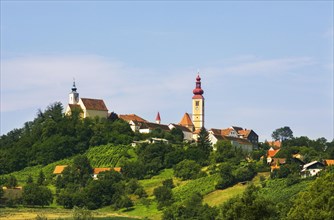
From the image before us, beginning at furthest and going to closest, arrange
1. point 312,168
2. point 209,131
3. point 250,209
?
point 209,131 < point 312,168 < point 250,209

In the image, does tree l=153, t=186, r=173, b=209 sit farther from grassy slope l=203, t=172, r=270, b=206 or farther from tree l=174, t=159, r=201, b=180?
tree l=174, t=159, r=201, b=180

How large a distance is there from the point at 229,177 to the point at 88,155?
30.9 metres

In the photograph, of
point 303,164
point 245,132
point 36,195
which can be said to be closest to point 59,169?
point 36,195

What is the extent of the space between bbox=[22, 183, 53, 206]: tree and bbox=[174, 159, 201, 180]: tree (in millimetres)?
18129

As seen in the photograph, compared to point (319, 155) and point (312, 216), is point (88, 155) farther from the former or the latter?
point (312, 216)

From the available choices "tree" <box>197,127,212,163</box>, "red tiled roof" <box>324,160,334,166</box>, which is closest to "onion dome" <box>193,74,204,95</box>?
"tree" <box>197,127,212,163</box>

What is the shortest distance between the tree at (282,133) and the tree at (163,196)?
74601 millimetres

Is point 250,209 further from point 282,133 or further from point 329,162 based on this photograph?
point 282,133

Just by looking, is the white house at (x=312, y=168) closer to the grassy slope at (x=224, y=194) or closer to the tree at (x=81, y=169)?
the grassy slope at (x=224, y=194)

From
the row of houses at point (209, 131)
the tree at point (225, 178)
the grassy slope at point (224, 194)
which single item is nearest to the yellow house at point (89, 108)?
the row of houses at point (209, 131)

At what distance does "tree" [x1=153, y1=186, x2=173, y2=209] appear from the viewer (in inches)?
3779

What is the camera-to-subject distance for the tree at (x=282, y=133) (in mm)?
171500

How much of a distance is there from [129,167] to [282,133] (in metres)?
62.4

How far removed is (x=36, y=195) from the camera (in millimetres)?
101750
